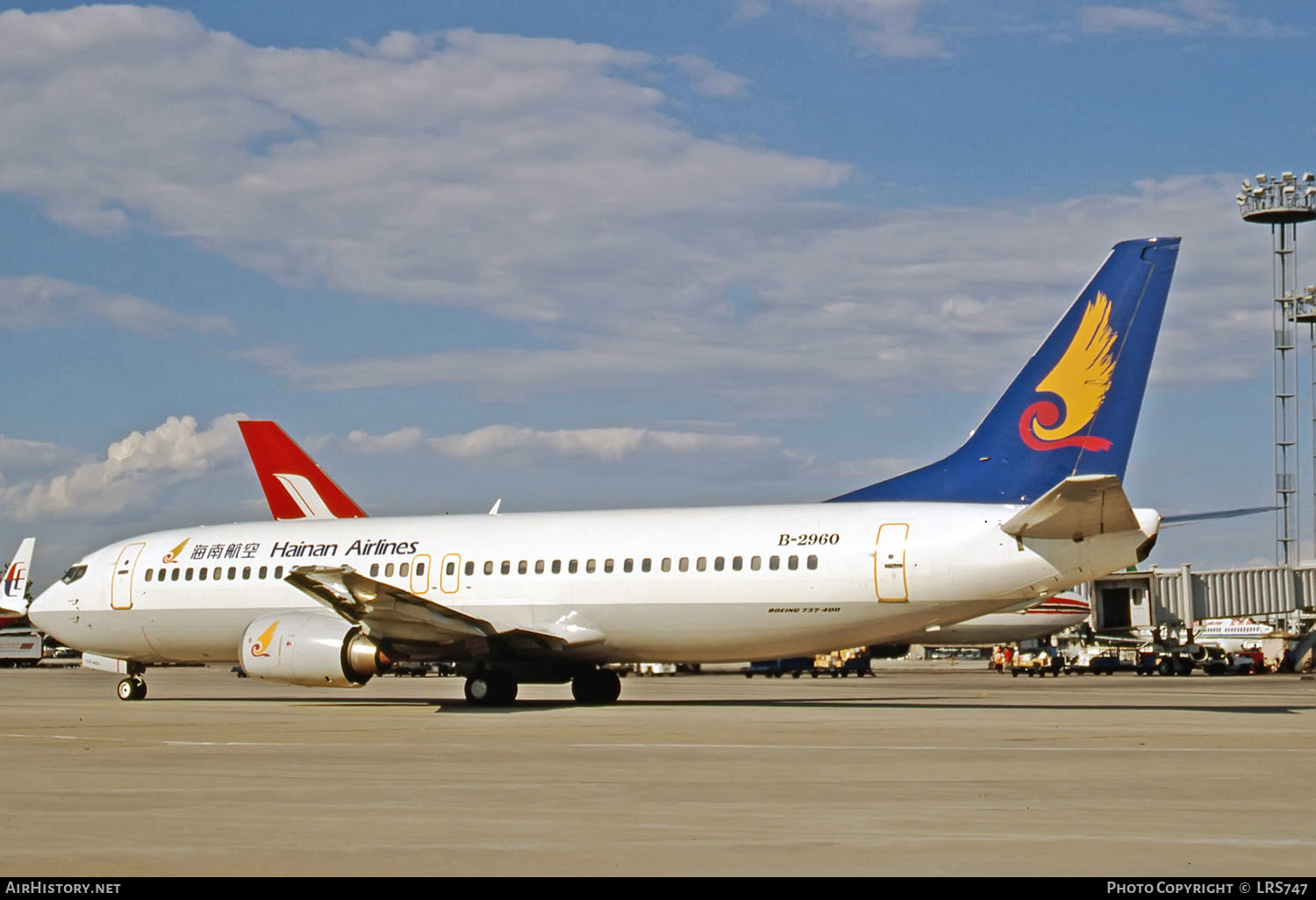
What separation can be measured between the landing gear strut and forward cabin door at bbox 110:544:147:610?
2010mm

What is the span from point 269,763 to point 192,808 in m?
4.78

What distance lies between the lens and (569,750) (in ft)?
59.2

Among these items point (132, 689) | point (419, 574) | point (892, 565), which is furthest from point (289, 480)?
point (892, 565)

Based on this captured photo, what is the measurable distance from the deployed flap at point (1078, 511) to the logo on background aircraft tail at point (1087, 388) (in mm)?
1209

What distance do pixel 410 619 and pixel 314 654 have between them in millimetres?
2045

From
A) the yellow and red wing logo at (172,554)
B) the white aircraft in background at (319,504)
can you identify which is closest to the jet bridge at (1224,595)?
the white aircraft in background at (319,504)

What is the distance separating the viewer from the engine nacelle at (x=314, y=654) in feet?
93.5

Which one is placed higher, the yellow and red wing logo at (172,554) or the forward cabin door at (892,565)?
the yellow and red wing logo at (172,554)

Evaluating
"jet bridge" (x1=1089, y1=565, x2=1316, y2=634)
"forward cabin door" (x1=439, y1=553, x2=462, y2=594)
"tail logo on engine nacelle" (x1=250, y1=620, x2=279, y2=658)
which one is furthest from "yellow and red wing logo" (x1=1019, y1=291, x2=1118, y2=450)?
"jet bridge" (x1=1089, y1=565, x2=1316, y2=634)

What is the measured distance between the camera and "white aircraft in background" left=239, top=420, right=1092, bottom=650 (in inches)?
1923

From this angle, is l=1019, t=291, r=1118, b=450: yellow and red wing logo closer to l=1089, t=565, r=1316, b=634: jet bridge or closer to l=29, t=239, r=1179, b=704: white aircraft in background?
l=29, t=239, r=1179, b=704: white aircraft in background

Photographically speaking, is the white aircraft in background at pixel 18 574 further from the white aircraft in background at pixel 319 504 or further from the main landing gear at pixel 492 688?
the main landing gear at pixel 492 688
